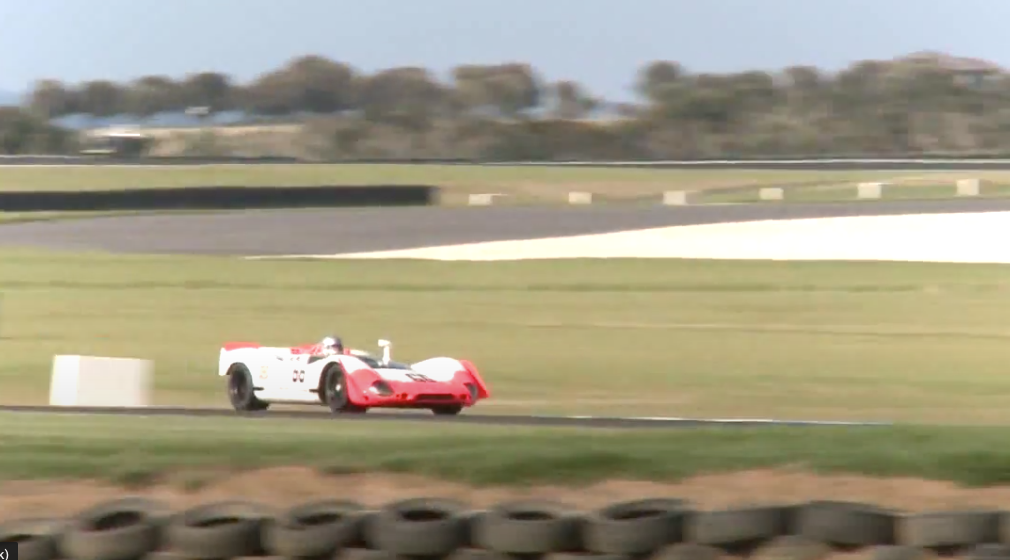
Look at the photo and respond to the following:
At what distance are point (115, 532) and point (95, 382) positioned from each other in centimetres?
802

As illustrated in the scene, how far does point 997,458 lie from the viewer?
22.1 ft

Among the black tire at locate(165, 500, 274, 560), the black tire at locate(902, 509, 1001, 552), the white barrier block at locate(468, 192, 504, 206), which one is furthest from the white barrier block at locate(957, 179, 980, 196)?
the black tire at locate(165, 500, 274, 560)

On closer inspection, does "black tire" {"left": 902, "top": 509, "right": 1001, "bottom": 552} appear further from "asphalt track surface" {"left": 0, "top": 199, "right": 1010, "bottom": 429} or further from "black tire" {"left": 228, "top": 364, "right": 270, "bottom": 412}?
"asphalt track surface" {"left": 0, "top": 199, "right": 1010, "bottom": 429}

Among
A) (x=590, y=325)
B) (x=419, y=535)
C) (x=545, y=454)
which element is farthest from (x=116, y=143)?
(x=419, y=535)

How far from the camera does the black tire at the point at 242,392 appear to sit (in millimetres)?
13398

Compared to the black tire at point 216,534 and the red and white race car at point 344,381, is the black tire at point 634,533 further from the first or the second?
the red and white race car at point 344,381

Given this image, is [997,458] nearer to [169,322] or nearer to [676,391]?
[676,391]

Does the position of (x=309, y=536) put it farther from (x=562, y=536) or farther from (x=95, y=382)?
(x=95, y=382)

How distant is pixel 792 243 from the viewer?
1272 inches

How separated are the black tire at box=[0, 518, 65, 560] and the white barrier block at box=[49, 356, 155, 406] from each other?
301 inches

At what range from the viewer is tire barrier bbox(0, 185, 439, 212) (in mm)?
36000

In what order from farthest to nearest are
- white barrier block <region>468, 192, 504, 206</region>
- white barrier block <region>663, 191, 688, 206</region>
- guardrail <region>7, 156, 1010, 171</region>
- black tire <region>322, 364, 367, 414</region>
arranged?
1. guardrail <region>7, 156, 1010, 171</region>
2. white barrier block <region>663, 191, 688, 206</region>
3. white barrier block <region>468, 192, 504, 206</region>
4. black tire <region>322, 364, 367, 414</region>

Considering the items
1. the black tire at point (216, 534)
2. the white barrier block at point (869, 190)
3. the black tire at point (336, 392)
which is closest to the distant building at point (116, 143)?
the white barrier block at point (869, 190)

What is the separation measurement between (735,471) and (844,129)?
54.3m
